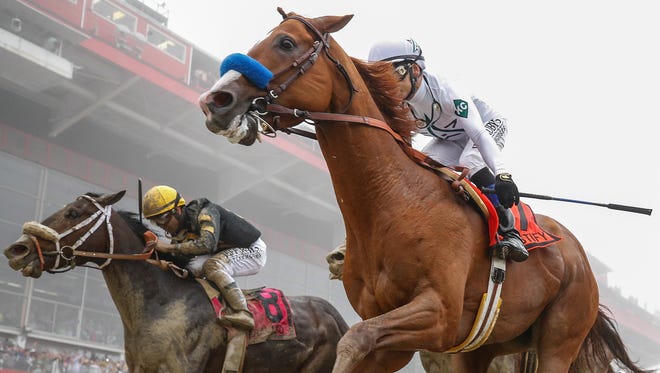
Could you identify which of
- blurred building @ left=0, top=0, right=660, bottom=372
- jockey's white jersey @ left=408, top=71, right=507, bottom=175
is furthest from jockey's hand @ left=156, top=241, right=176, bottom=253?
blurred building @ left=0, top=0, right=660, bottom=372

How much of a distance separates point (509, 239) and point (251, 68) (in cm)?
198

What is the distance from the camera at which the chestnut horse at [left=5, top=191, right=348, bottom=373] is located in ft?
25.0

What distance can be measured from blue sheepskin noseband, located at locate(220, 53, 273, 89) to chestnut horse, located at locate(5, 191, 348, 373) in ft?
13.0

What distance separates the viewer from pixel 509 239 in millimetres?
4992

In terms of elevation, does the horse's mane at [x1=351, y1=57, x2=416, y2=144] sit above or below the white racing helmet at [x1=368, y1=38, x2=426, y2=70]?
below

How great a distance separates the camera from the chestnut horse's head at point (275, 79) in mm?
4250

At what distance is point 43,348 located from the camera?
28.2 meters

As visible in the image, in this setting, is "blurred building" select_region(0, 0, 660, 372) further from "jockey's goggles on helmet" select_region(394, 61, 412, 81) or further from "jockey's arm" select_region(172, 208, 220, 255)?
"jockey's goggles on helmet" select_region(394, 61, 412, 81)

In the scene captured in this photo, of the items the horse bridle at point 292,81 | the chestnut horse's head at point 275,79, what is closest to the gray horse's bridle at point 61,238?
the horse bridle at point 292,81

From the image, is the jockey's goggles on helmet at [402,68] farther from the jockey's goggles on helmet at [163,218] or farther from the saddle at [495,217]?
the jockey's goggles on helmet at [163,218]

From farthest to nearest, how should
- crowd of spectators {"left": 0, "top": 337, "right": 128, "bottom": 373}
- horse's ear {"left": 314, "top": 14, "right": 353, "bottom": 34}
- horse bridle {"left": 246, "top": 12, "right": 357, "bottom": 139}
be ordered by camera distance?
crowd of spectators {"left": 0, "top": 337, "right": 128, "bottom": 373}, horse's ear {"left": 314, "top": 14, "right": 353, "bottom": 34}, horse bridle {"left": 246, "top": 12, "right": 357, "bottom": 139}

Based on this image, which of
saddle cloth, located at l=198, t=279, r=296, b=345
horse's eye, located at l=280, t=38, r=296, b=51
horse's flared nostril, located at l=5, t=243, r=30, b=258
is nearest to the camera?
horse's eye, located at l=280, t=38, r=296, b=51

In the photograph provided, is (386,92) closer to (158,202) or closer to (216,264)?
(216,264)

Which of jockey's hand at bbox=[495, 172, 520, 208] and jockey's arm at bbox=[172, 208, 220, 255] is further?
jockey's arm at bbox=[172, 208, 220, 255]
